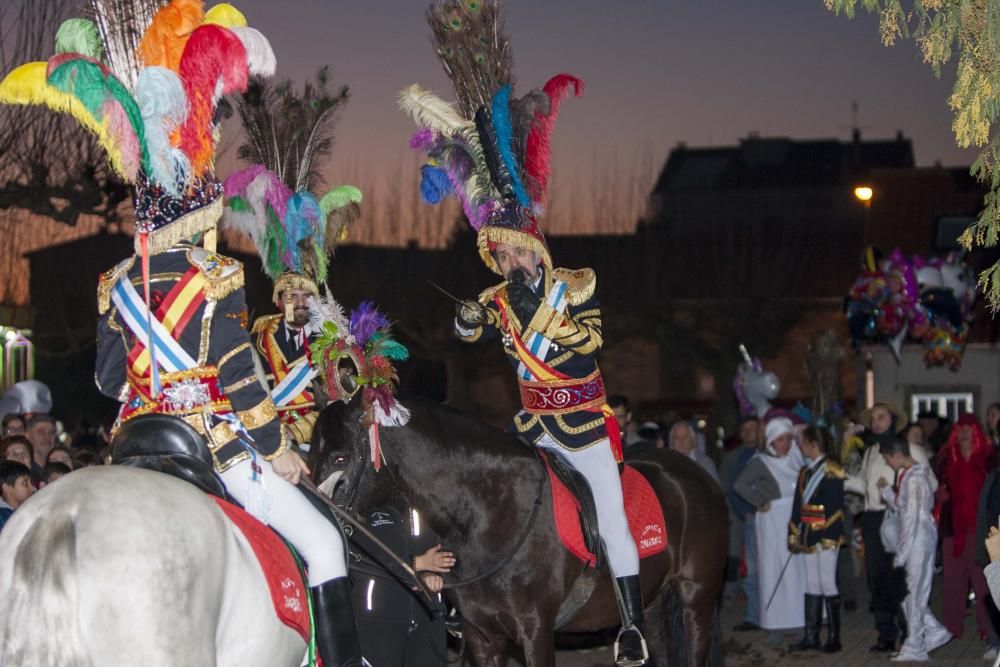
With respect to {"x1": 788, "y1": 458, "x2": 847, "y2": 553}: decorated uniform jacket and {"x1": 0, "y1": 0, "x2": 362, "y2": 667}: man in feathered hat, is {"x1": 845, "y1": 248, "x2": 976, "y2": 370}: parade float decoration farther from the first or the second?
{"x1": 0, "y1": 0, "x2": 362, "y2": 667}: man in feathered hat

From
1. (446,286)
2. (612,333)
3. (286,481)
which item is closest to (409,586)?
Answer: (286,481)

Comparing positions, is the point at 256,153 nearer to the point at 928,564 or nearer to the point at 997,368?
the point at 928,564

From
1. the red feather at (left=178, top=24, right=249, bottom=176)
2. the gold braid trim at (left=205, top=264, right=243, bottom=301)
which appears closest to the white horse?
the gold braid trim at (left=205, top=264, right=243, bottom=301)

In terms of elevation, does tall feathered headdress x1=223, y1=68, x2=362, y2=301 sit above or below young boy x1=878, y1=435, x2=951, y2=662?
above

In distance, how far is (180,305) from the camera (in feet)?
17.4

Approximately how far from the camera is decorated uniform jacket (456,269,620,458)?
7566mm

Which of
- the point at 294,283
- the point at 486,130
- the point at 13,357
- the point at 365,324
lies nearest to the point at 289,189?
the point at 294,283

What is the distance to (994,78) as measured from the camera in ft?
18.9

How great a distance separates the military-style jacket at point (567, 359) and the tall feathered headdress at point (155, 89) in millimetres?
2524

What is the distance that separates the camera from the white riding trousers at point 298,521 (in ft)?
17.5

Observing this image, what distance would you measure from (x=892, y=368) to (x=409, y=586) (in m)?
25.1

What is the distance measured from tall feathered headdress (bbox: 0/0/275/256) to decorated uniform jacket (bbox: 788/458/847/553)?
335 inches

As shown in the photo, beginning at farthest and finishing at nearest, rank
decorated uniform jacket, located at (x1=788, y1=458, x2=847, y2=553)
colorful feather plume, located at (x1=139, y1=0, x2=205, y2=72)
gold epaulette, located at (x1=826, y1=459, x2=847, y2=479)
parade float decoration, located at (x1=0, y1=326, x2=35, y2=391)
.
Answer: parade float decoration, located at (x1=0, y1=326, x2=35, y2=391) < gold epaulette, located at (x1=826, y1=459, x2=847, y2=479) < decorated uniform jacket, located at (x1=788, y1=458, x2=847, y2=553) < colorful feather plume, located at (x1=139, y1=0, x2=205, y2=72)

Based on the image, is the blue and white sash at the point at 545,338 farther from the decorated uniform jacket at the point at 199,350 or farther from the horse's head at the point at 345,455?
the decorated uniform jacket at the point at 199,350
